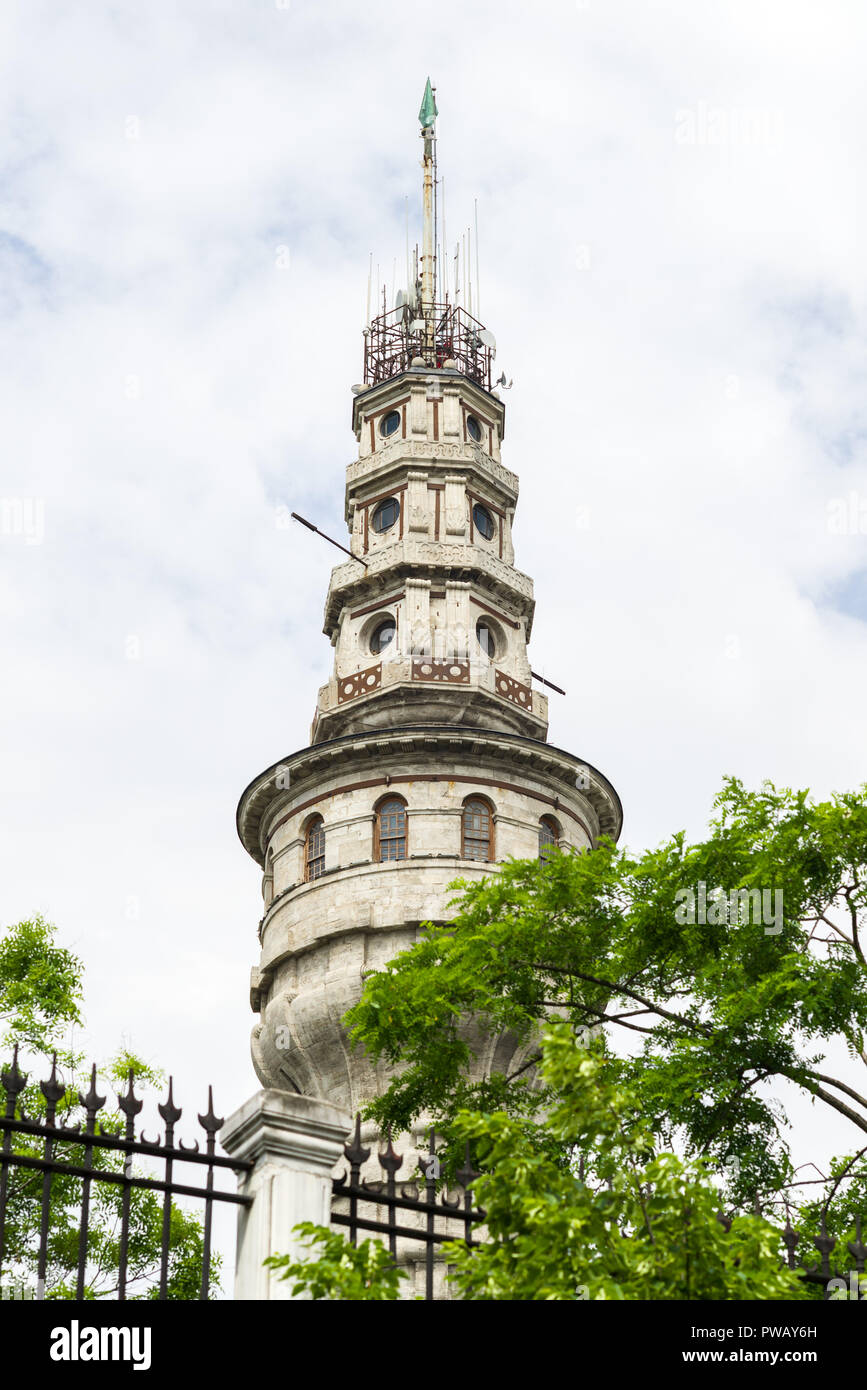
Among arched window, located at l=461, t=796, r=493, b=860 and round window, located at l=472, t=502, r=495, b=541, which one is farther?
round window, located at l=472, t=502, r=495, b=541

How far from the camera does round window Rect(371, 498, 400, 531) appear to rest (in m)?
47.5

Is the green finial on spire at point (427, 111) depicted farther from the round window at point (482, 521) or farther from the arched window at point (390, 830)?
the arched window at point (390, 830)

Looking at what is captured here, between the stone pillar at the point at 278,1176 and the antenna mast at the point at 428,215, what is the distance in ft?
137

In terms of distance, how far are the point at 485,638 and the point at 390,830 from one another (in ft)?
28.4

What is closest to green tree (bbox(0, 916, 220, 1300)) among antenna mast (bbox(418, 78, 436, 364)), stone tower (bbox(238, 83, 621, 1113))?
stone tower (bbox(238, 83, 621, 1113))

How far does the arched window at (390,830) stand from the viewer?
1527 inches

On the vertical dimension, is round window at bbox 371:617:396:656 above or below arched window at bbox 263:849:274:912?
above

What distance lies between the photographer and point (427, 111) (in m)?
58.0

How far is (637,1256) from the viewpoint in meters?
9.97

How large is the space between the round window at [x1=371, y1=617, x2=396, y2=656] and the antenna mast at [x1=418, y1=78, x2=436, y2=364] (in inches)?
413

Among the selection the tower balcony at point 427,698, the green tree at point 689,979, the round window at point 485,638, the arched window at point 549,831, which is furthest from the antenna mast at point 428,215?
the green tree at point 689,979

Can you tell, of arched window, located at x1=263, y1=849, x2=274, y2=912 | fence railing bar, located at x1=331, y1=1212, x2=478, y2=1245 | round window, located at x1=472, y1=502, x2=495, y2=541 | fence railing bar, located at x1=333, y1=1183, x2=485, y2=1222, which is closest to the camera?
fence railing bar, located at x1=331, y1=1212, x2=478, y2=1245

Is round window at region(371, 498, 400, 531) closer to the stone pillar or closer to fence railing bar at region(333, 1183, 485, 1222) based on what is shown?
the stone pillar
